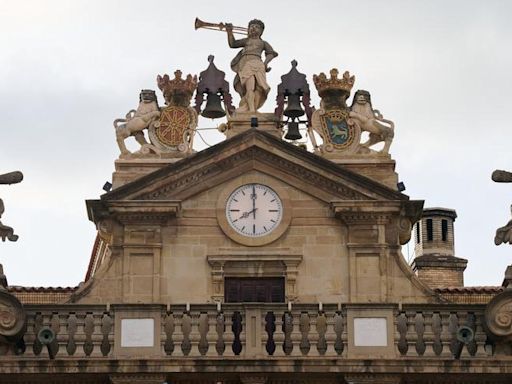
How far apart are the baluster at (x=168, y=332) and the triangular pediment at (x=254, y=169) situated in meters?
3.04

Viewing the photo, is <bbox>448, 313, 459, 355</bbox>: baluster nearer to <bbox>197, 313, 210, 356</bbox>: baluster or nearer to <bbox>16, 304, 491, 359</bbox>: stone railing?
<bbox>16, 304, 491, 359</bbox>: stone railing

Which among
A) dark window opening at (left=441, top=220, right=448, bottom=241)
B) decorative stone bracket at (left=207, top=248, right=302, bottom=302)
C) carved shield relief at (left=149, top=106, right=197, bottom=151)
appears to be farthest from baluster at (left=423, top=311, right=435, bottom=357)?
dark window opening at (left=441, top=220, right=448, bottom=241)

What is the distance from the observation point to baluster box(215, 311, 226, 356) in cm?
4831

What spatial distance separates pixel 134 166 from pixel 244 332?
492cm

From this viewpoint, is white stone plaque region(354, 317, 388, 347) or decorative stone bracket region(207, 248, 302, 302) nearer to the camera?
white stone plaque region(354, 317, 388, 347)

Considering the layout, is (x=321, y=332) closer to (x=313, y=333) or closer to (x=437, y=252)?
(x=313, y=333)

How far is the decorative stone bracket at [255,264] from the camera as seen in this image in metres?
50.4

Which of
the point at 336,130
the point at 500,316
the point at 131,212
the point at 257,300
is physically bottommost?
the point at 500,316

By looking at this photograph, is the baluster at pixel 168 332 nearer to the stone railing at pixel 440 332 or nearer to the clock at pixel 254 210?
the clock at pixel 254 210

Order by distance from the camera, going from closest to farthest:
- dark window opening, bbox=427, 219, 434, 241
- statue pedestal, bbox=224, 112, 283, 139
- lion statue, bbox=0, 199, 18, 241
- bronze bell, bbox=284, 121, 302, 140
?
lion statue, bbox=0, 199, 18, 241 → statue pedestal, bbox=224, 112, 283, 139 → bronze bell, bbox=284, 121, 302, 140 → dark window opening, bbox=427, 219, 434, 241

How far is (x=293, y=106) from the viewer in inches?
2052

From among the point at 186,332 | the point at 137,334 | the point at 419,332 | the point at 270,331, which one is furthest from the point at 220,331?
the point at 419,332

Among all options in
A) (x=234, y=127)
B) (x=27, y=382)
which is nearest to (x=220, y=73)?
(x=234, y=127)

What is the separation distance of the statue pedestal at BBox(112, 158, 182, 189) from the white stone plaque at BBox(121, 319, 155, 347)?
393cm
